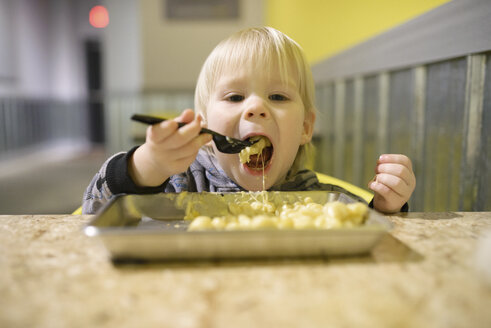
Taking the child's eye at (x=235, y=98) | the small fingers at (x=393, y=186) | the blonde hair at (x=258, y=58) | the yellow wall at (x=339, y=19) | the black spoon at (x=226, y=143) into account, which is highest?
the yellow wall at (x=339, y=19)

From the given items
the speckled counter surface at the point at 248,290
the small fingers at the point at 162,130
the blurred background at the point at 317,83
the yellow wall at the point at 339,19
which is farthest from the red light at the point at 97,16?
the speckled counter surface at the point at 248,290

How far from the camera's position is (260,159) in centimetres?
101

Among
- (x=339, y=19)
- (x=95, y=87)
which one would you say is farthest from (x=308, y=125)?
(x=95, y=87)

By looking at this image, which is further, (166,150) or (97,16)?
(97,16)

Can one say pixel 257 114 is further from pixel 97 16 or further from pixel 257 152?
pixel 97 16

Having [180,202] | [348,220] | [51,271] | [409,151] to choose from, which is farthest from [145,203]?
[409,151]

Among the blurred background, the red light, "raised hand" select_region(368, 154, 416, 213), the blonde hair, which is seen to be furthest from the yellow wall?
the red light

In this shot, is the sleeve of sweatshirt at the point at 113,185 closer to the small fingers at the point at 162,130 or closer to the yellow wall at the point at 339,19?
the small fingers at the point at 162,130

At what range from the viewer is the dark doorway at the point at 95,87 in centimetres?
838

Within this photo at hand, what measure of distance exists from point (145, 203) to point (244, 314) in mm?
354

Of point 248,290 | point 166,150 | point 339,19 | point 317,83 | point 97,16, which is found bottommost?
point 248,290

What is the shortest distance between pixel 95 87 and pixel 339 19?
7.55m

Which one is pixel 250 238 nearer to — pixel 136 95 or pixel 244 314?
pixel 244 314

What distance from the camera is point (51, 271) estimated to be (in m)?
0.47
